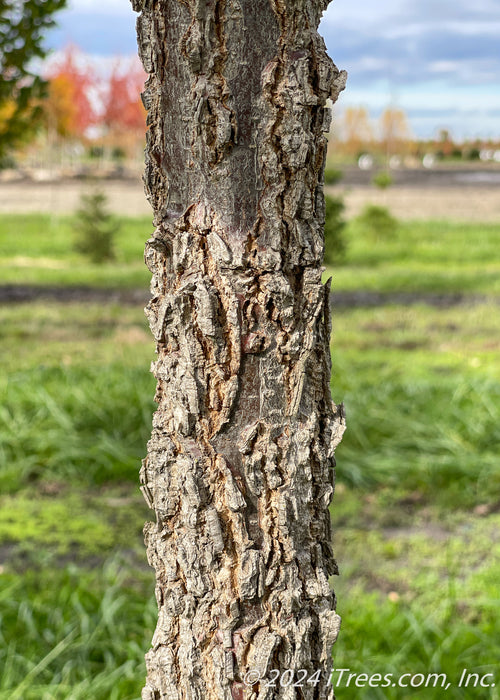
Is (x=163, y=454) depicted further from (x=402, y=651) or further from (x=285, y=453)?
(x=402, y=651)

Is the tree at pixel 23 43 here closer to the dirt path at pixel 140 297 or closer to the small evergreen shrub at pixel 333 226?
the small evergreen shrub at pixel 333 226

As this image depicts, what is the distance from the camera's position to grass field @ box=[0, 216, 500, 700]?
8.89 ft

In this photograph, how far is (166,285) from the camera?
142 centimetres

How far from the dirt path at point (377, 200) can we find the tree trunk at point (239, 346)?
1554 centimetres

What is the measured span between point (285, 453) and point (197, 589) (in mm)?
317

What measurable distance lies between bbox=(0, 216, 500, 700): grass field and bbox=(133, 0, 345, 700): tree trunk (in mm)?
1167

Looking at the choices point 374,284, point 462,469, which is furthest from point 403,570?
point 374,284

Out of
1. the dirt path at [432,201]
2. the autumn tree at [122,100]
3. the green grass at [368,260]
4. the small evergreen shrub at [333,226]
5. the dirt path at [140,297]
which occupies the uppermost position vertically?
the autumn tree at [122,100]

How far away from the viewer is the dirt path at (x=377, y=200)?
17.6 metres

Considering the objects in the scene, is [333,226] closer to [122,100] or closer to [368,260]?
[368,260]

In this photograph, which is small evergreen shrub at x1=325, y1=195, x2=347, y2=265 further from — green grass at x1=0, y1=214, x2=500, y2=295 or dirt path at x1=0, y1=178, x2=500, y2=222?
dirt path at x1=0, y1=178, x2=500, y2=222

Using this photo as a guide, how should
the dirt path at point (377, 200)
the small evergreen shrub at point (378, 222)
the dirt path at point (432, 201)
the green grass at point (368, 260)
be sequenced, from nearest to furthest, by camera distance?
the green grass at point (368, 260) < the small evergreen shrub at point (378, 222) < the dirt path at point (432, 201) < the dirt path at point (377, 200)

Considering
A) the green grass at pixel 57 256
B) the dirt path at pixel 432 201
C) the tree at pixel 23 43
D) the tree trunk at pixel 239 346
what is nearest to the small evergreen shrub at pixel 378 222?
the dirt path at pixel 432 201

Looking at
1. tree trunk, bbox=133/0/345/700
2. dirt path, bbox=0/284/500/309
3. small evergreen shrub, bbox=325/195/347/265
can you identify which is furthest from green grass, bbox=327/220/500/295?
tree trunk, bbox=133/0/345/700
